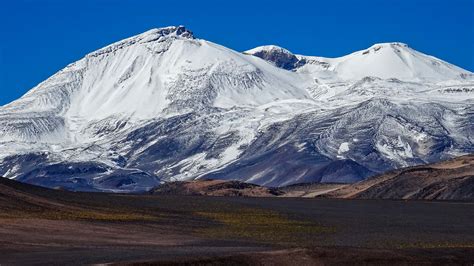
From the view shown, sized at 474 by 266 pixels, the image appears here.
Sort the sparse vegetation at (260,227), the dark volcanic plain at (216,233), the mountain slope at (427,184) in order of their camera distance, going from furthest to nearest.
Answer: the mountain slope at (427,184) → the sparse vegetation at (260,227) → the dark volcanic plain at (216,233)

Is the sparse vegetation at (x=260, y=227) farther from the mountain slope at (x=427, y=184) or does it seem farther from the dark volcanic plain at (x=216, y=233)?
the mountain slope at (x=427, y=184)

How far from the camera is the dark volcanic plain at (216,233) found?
4966 cm

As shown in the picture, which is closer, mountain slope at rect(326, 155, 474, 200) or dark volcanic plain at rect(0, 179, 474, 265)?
dark volcanic plain at rect(0, 179, 474, 265)

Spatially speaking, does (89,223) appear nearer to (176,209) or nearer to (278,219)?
(278,219)

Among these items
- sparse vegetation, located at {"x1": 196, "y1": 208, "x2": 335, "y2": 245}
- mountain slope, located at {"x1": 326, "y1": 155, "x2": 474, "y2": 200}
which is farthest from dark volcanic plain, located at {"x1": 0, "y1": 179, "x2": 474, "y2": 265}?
mountain slope, located at {"x1": 326, "y1": 155, "x2": 474, "y2": 200}

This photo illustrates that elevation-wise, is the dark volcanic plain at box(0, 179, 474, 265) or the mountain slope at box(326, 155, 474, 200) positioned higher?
the mountain slope at box(326, 155, 474, 200)

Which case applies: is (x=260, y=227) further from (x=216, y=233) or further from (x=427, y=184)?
(x=427, y=184)

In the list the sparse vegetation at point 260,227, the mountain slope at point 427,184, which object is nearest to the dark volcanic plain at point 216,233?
the sparse vegetation at point 260,227

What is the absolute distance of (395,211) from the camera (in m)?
107

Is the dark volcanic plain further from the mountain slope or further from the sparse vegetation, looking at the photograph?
the mountain slope

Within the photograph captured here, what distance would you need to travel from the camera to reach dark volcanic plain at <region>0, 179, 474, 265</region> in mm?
49656

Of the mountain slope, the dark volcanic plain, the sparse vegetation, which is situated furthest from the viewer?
the mountain slope

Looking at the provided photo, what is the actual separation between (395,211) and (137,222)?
38026mm

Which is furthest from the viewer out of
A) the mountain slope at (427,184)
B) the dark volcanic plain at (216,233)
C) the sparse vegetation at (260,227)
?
the mountain slope at (427,184)
